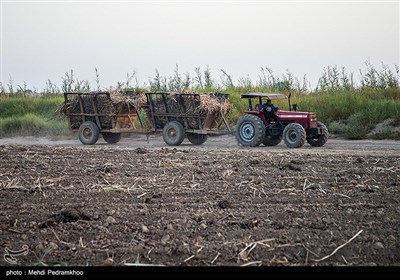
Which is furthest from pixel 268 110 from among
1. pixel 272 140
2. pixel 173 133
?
pixel 173 133

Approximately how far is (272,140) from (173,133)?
283 cm

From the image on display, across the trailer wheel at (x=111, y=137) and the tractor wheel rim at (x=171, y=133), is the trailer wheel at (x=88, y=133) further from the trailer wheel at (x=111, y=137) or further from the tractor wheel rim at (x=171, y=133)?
the tractor wheel rim at (x=171, y=133)

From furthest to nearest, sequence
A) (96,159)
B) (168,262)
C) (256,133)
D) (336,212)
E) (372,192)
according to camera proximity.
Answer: (256,133)
(96,159)
(372,192)
(336,212)
(168,262)

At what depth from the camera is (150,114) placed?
883 inches

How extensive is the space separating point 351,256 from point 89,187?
4.84 meters

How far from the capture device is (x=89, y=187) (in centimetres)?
1069

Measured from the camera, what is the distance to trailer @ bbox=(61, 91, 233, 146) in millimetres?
21447

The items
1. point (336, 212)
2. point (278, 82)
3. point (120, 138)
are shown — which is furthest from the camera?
point (278, 82)

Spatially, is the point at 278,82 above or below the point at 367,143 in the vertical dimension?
above

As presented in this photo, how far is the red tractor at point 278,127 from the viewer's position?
19.4 m

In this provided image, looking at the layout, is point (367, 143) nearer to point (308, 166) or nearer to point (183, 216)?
point (308, 166)

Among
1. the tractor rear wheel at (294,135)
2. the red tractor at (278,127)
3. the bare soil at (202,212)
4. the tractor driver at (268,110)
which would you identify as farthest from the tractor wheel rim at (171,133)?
the bare soil at (202,212)

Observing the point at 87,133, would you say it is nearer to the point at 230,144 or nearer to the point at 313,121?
the point at 230,144

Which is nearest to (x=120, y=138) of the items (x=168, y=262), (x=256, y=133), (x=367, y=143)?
(x=256, y=133)
